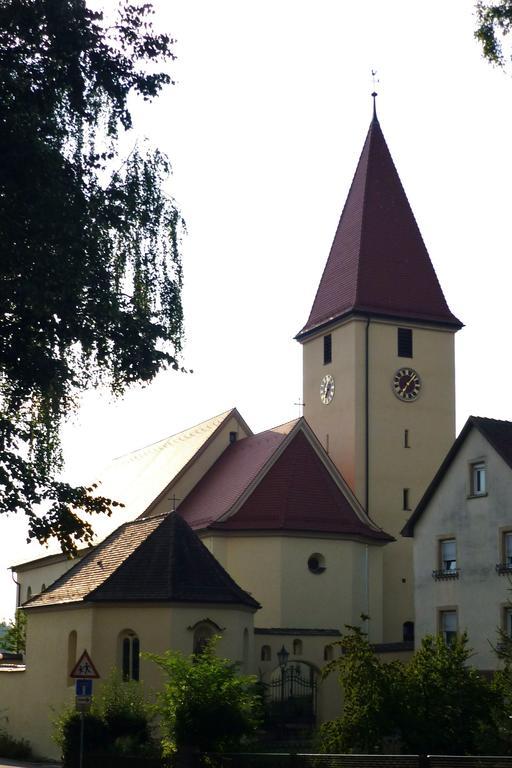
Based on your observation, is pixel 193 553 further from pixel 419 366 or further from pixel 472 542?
pixel 419 366

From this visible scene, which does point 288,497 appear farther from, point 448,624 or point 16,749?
point 16,749

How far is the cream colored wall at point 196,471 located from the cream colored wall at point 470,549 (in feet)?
45.5

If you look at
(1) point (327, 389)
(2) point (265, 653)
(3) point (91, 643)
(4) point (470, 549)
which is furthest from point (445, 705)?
(1) point (327, 389)

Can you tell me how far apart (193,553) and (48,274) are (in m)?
17.4

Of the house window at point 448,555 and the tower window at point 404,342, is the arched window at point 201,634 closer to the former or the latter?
the house window at point 448,555

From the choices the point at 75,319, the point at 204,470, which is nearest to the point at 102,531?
the point at 204,470

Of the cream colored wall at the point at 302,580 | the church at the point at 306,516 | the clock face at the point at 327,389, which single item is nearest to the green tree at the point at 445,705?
the church at the point at 306,516

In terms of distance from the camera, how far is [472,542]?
118 ft

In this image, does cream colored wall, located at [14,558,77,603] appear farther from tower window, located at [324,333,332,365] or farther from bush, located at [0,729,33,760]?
bush, located at [0,729,33,760]

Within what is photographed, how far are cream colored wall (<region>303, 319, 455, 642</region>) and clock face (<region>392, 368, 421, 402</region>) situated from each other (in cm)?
21

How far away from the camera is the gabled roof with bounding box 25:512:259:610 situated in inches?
1313

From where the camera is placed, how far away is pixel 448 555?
123 feet

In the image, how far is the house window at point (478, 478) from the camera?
36.3 m

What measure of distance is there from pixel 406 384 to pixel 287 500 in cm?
783
